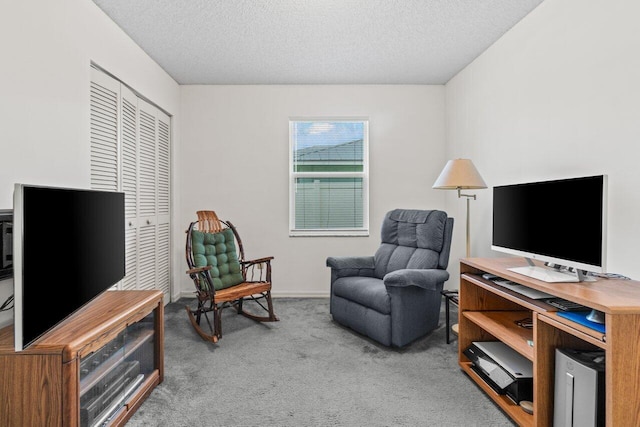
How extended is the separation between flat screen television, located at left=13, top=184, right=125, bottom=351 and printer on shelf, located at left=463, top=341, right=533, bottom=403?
2.24m

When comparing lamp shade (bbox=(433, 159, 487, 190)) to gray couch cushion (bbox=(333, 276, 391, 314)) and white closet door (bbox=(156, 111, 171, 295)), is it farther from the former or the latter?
white closet door (bbox=(156, 111, 171, 295))

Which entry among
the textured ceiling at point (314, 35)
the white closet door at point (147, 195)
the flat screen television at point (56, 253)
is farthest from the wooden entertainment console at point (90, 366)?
the textured ceiling at point (314, 35)

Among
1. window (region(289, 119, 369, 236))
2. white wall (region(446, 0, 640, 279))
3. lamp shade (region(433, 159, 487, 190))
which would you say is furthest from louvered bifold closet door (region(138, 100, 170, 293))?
white wall (region(446, 0, 640, 279))

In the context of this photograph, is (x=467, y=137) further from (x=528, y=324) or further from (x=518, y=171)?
(x=528, y=324)

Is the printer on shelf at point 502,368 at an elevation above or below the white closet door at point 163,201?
below

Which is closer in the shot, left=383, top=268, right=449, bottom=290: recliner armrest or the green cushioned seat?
left=383, top=268, right=449, bottom=290: recliner armrest

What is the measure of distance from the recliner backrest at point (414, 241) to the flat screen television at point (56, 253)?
227cm

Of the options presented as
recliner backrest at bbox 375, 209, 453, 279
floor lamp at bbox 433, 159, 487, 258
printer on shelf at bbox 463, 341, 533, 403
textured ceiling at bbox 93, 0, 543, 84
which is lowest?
printer on shelf at bbox 463, 341, 533, 403

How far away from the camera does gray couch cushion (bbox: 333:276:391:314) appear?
9.31 feet

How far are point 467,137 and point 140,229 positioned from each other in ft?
11.1

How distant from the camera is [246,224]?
173 inches

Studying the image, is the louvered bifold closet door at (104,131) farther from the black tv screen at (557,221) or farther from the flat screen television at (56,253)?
the black tv screen at (557,221)

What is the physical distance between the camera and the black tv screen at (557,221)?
1.64m

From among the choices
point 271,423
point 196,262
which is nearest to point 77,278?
point 271,423
